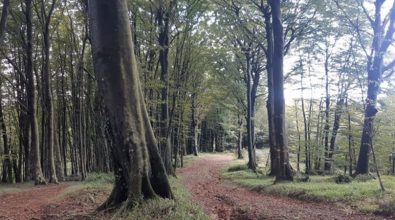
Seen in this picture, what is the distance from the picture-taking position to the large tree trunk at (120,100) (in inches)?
294

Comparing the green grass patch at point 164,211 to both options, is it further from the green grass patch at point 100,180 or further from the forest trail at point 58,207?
the green grass patch at point 100,180

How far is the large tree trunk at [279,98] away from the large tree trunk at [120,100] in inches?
398

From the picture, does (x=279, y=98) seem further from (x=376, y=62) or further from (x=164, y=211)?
(x=164, y=211)

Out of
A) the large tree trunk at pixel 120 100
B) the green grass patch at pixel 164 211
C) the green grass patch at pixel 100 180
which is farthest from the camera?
the green grass patch at pixel 100 180

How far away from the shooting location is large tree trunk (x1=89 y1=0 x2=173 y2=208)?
7465 millimetres

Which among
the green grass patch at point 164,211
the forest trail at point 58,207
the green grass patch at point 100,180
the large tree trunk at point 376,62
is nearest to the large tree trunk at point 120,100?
the green grass patch at point 164,211

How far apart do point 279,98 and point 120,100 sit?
1098cm

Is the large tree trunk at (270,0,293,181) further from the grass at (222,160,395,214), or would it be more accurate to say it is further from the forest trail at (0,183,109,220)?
the forest trail at (0,183,109,220)

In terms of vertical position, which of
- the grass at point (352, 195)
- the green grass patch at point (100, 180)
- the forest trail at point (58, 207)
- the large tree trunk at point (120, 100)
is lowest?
the green grass patch at point (100, 180)

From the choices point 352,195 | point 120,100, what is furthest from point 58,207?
point 352,195

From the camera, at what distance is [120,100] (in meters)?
7.54

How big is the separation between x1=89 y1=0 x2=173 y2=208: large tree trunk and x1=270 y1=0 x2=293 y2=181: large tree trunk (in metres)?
10.1

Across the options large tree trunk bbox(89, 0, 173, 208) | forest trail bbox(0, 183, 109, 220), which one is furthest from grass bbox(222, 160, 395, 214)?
forest trail bbox(0, 183, 109, 220)

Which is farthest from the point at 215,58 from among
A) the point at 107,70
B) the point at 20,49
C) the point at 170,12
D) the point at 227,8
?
the point at 107,70
